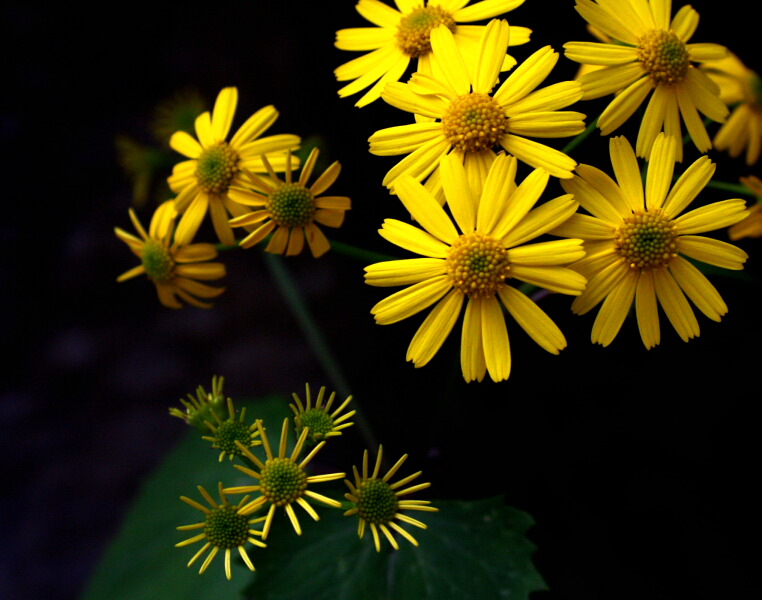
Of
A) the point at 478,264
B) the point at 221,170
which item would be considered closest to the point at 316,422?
the point at 478,264

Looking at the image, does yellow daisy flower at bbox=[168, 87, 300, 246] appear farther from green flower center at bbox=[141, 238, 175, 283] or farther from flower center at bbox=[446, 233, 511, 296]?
flower center at bbox=[446, 233, 511, 296]

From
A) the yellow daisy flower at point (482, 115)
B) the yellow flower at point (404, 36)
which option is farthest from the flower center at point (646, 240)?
the yellow flower at point (404, 36)

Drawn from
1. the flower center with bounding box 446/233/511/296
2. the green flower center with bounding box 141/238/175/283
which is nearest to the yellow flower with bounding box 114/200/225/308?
the green flower center with bounding box 141/238/175/283

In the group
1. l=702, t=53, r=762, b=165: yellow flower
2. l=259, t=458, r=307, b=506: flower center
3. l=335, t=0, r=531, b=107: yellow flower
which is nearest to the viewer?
l=259, t=458, r=307, b=506: flower center

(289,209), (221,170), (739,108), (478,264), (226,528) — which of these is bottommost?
(226,528)

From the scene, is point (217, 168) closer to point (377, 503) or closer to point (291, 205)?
point (291, 205)

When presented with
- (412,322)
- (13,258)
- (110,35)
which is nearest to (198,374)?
(13,258)
